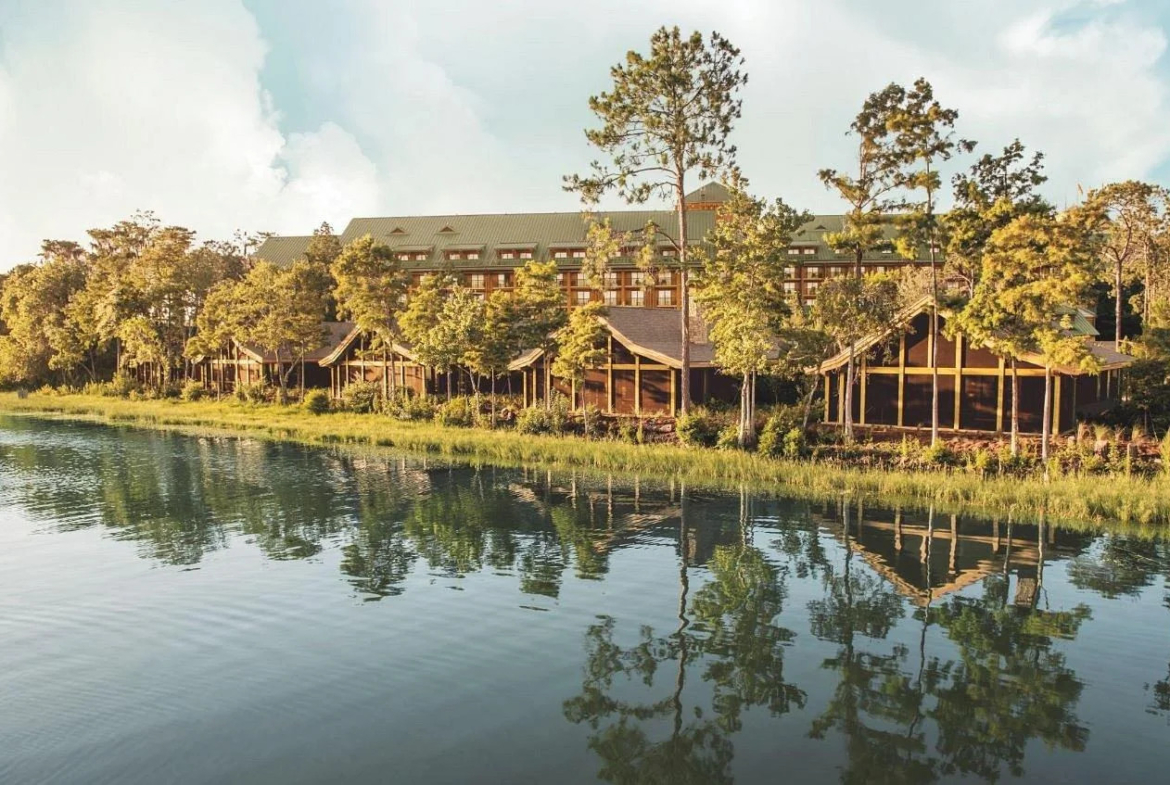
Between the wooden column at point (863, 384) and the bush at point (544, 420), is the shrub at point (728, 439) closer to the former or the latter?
the wooden column at point (863, 384)

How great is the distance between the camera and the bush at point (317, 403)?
162ft

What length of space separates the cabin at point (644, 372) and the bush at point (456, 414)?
9.64 feet

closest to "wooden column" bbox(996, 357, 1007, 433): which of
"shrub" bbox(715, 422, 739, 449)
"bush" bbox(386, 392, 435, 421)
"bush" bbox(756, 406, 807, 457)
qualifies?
"bush" bbox(756, 406, 807, 457)

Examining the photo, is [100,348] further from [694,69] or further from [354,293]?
[694,69]

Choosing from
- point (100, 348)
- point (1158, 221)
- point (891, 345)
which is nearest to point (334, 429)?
point (891, 345)

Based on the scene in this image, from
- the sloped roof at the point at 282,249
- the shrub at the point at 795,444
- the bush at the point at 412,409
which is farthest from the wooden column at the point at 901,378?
the sloped roof at the point at 282,249

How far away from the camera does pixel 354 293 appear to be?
48.6m

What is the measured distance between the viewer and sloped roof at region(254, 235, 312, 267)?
324 ft

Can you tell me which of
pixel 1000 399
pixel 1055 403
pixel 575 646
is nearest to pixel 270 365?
pixel 1000 399

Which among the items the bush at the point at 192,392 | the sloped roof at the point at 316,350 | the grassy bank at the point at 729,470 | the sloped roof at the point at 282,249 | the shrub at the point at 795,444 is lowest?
the grassy bank at the point at 729,470

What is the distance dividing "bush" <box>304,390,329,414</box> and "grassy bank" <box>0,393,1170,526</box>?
1.82 feet

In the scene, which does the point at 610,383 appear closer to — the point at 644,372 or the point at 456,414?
the point at 644,372

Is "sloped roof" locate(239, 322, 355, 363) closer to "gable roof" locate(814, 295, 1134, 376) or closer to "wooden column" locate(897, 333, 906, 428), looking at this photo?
"gable roof" locate(814, 295, 1134, 376)

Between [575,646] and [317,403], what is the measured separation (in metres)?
38.3
